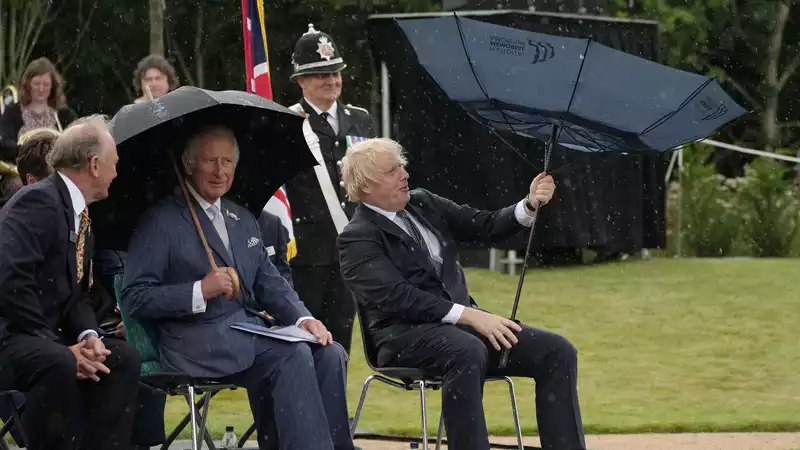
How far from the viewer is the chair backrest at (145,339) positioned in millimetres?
5562

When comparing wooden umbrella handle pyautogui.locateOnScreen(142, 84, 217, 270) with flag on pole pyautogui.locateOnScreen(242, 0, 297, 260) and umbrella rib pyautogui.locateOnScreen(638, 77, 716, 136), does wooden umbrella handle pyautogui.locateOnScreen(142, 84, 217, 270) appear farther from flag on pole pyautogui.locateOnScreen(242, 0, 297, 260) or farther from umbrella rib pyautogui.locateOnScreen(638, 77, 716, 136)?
flag on pole pyautogui.locateOnScreen(242, 0, 297, 260)

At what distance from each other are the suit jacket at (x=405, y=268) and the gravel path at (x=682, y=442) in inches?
53.4

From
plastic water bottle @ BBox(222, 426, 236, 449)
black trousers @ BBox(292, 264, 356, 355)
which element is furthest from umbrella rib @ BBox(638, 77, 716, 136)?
plastic water bottle @ BBox(222, 426, 236, 449)

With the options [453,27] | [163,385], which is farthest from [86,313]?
[453,27]

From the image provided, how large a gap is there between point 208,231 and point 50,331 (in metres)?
0.70

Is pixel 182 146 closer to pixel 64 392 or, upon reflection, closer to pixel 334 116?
pixel 64 392

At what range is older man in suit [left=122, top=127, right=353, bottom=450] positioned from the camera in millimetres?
5418

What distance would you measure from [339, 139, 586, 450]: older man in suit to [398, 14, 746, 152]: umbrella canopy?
1.08ft

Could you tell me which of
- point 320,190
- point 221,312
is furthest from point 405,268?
point 320,190

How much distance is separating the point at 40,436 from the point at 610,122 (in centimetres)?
240

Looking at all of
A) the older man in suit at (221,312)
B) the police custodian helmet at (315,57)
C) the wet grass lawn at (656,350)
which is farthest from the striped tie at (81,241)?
the wet grass lawn at (656,350)

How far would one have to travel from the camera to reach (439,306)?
5.91 meters

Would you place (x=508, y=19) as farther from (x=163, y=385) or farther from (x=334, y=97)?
(x=163, y=385)

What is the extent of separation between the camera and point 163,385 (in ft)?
18.3
